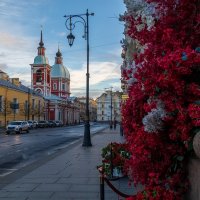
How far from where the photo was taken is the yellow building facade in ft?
241

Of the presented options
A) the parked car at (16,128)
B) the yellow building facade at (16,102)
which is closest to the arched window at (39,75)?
the yellow building facade at (16,102)

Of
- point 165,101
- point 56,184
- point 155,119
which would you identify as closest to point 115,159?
point 56,184

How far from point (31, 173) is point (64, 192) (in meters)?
3.60

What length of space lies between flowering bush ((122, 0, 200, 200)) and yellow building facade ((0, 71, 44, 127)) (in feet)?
229

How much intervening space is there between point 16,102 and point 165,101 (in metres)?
79.5

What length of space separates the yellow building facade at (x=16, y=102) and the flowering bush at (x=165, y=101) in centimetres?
6982

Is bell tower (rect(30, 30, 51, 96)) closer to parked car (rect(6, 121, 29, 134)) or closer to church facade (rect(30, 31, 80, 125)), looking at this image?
church facade (rect(30, 31, 80, 125))

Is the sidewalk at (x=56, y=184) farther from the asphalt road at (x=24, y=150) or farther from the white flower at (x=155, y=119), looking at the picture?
the white flower at (x=155, y=119)

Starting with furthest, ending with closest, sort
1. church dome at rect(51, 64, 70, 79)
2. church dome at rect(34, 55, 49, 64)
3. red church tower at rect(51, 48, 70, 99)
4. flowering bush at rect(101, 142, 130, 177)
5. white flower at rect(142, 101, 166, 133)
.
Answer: church dome at rect(51, 64, 70, 79) → red church tower at rect(51, 48, 70, 99) → church dome at rect(34, 55, 49, 64) → flowering bush at rect(101, 142, 130, 177) → white flower at rect(142, 101, 166, 133)

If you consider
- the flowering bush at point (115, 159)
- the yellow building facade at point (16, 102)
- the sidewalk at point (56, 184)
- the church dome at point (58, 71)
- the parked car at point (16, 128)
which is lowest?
the sidewalk at point (56, 184)

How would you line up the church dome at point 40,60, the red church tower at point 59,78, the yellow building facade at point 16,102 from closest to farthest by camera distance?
the yellow building facade at point 16,102
the church dome at point 40,60
the red church tower at point 59,78

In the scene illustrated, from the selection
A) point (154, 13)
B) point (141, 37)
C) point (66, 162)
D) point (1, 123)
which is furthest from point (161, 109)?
point (1, 123)

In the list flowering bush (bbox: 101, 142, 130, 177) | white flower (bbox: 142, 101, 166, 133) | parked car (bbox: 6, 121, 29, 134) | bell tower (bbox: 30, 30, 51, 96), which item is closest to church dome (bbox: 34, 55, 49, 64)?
bell tower (bbox: 30, 30, 51, 96)

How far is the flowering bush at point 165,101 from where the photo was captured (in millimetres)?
3586
